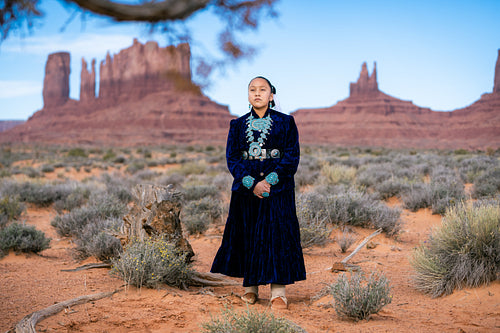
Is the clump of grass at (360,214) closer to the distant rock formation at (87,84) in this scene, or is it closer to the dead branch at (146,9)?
the dead branch at (146,9)

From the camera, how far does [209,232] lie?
25.5ft

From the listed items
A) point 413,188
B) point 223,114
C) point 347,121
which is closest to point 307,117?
point 347,121

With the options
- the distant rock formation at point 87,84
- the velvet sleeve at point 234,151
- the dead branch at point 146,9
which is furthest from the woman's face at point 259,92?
the distant rock formation at point 87,84

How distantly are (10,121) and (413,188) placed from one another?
18421 centimetres

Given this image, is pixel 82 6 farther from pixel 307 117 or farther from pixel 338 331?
pixel 307 117

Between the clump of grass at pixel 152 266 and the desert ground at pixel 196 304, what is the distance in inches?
4.7

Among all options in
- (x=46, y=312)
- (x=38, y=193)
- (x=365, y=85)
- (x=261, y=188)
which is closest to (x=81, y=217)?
(x=46, y=312)

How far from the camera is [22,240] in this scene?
6.11 m

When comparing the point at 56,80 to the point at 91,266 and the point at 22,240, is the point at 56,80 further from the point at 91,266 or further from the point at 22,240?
the point at 91,266

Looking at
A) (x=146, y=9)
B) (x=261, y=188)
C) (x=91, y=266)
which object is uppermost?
(x=146, y=9)

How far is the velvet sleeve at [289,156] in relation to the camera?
3.74 m

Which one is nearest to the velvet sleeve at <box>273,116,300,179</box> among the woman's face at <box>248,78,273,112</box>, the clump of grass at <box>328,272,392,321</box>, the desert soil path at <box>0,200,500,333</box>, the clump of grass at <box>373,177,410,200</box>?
the woman's face at <box>248,78,273,112</box>

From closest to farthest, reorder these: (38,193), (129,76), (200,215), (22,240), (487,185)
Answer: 1. (22,240)
2. (200,215)
3. (487,185)
4. (38,193)
5. (129,76)

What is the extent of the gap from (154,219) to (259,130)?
178 cm
